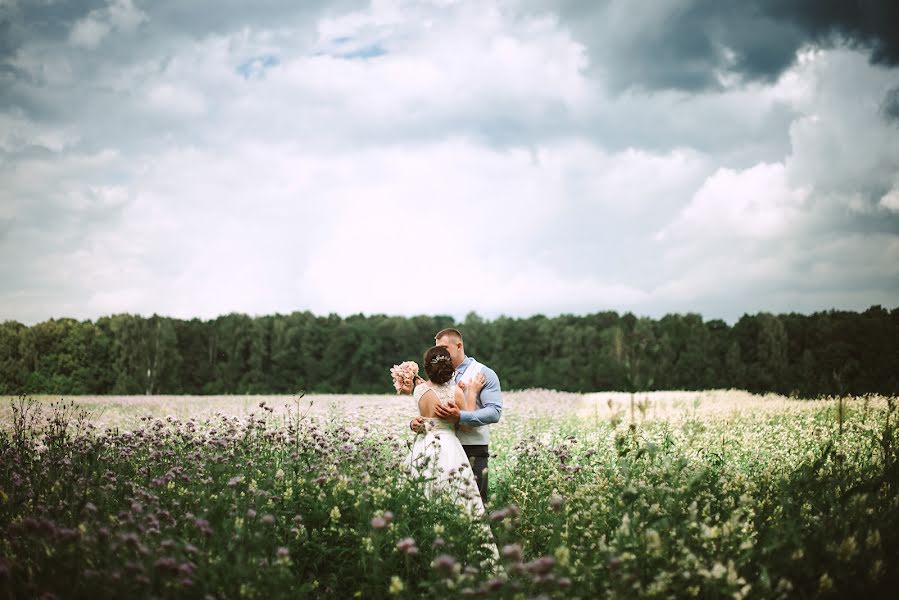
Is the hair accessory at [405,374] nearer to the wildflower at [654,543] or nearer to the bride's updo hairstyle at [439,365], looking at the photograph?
the bride's updo hairstyle at [439,365]

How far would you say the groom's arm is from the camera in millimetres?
5781

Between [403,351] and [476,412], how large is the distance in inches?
1198

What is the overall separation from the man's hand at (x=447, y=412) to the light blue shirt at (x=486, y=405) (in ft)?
0.28

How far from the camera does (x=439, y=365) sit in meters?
5.74

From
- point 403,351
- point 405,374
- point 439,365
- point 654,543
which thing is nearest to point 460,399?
point 439,365

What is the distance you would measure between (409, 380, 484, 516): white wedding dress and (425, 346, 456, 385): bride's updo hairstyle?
4.5 inches

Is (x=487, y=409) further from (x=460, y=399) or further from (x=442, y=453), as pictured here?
(x=442, y=453)

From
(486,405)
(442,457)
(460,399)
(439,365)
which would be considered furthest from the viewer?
(486,405)

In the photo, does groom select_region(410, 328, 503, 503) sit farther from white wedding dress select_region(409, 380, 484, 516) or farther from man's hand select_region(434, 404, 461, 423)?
white wedding dress select_region(409, 380, 484, 516)

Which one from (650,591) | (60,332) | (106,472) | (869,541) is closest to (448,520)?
(650,591)

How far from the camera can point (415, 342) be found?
118ft

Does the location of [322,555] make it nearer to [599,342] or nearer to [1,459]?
[1,459]

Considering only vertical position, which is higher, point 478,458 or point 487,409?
point 487,409

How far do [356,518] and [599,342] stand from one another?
30.0 m
